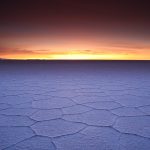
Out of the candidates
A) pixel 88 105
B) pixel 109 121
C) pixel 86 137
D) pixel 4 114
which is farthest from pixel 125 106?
pixel 4 114

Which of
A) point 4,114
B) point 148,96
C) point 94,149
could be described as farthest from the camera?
point 148,96

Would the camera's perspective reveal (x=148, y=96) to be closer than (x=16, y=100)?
No

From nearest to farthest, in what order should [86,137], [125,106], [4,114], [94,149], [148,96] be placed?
[94,149], [86,137], [4,114], [125,106], [148,96]

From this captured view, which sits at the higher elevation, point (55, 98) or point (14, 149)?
point (55, 98)

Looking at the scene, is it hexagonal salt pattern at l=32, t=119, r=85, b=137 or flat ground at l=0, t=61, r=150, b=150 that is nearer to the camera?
flat ground at l=0, t=61, r=150, b=150

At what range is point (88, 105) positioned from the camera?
2.45 m

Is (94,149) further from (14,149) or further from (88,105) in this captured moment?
(88,105)

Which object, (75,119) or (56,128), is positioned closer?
(56,128)

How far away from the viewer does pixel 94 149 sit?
146cm

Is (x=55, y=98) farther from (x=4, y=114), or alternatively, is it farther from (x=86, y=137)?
(x=86, y=137)

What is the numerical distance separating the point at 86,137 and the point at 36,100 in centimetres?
116

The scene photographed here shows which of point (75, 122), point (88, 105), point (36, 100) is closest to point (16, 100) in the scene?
point (36, 100)

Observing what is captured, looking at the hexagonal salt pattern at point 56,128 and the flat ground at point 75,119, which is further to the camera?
the hexagonal salt pattern at point 56,128

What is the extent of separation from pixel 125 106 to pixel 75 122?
681 mm
